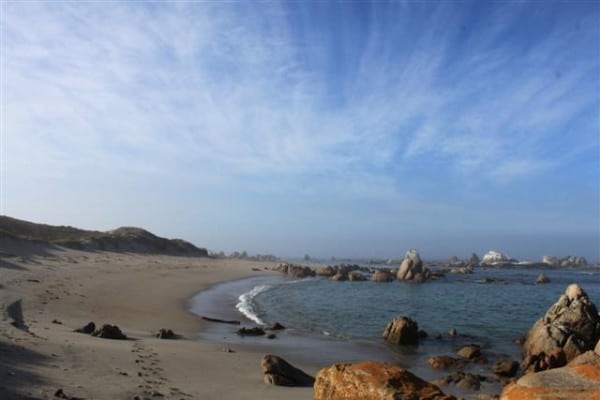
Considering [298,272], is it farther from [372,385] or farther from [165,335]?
[372,385]

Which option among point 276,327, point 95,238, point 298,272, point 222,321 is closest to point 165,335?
point 222,321

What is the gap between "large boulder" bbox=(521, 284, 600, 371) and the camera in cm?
1945

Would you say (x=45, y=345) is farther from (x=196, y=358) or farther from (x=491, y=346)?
(x=491, y=346)

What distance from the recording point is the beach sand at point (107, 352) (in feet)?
33.6

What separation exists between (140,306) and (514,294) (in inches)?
1567

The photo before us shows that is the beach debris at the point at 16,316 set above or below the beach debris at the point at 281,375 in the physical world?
above

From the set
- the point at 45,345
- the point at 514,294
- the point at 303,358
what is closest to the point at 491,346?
the point at 303,358

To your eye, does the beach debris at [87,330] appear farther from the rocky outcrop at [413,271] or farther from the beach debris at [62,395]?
the rocky outcrop at [413,271]

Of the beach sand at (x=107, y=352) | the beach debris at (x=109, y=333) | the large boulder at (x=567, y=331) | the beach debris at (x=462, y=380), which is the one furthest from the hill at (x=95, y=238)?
the large boulder at (x=567, y=331)

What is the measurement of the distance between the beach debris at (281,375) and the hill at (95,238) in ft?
125

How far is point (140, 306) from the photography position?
2761 centimetres

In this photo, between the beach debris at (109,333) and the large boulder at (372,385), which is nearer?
the large boulder at (372,385)

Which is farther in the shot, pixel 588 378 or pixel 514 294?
pixel 514 294

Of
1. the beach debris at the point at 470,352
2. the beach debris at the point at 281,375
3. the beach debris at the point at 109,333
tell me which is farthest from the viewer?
the beach debris at the point at 470,352
